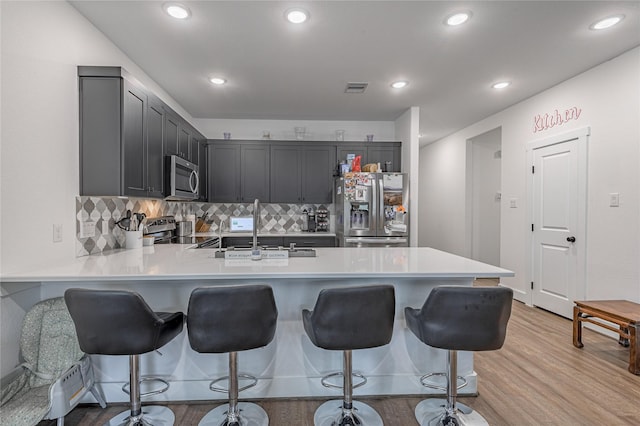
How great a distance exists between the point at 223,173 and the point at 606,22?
4.41 metres

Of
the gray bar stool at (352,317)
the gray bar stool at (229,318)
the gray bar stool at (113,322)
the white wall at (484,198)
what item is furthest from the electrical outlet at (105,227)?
the white wall at (484,198)

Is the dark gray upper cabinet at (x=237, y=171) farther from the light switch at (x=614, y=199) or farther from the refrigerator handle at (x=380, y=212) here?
the light switch at (x=614, y=199)

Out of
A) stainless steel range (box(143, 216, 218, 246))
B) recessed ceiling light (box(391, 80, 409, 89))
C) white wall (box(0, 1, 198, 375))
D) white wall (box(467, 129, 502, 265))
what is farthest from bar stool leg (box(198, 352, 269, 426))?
white wall (box(467, 129, 502, 265))

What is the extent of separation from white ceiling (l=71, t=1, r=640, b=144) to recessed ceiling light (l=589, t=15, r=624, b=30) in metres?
0.06

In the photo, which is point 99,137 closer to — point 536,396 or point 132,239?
point 132,239

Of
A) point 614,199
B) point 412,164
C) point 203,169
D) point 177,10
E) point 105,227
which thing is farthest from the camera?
point 203,169

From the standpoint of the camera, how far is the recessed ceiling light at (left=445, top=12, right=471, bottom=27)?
92.5 inches

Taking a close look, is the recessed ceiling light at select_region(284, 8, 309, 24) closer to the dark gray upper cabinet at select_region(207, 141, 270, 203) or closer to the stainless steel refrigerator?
the stainless steel refrigerator

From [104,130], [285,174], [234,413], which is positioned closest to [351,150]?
[285,174]

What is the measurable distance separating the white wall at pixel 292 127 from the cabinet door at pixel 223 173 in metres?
0.39

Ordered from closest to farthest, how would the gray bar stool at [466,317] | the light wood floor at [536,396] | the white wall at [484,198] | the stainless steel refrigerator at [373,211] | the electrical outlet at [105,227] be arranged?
the gray bar stool at [466,317] < the light wood floor at [536,396] < the electrical outlet at [105,227] < the stainless steel refrigerator at [373,211] < the white wall at [484,198]

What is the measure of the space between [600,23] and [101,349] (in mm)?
3907

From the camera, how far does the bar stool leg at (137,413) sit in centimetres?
172

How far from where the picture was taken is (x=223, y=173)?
4.88m
